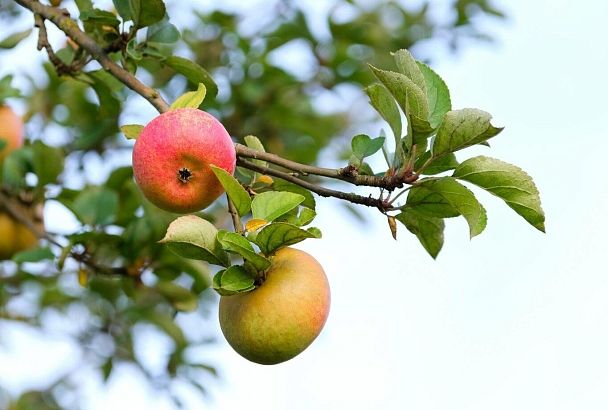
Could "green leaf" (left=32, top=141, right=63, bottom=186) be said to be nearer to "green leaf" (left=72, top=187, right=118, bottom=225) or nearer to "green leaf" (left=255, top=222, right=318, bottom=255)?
"green leaf" (left=72, top=187, right=118, bottom=225)

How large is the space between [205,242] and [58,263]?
0.66m

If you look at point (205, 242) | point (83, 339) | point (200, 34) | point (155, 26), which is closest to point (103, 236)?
point (155, 26)

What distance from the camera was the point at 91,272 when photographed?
1.56m

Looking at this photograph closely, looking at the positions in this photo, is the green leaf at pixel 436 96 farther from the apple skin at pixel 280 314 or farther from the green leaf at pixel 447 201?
the apple skin at pixel 280 314

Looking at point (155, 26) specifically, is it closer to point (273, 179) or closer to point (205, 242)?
point (273, 179)

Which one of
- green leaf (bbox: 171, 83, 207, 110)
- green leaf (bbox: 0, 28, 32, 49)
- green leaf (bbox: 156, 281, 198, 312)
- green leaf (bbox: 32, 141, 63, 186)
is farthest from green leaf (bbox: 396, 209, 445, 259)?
green leaf (bbox: 32, 141, 63, 186)

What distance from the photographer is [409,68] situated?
3.04 ft

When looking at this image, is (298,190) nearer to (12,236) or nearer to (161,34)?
(161,34)

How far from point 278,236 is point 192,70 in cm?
43

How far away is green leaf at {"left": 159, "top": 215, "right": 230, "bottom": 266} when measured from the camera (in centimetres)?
88

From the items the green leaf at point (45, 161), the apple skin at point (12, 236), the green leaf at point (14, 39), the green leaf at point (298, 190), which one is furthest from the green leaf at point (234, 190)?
the apple skin at point (12, 236)

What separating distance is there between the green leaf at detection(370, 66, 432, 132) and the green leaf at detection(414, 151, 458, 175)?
0.20 feet

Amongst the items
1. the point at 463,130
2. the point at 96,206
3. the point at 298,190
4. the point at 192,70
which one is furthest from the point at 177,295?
the point at 463,130

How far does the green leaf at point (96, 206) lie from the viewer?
1.54m
